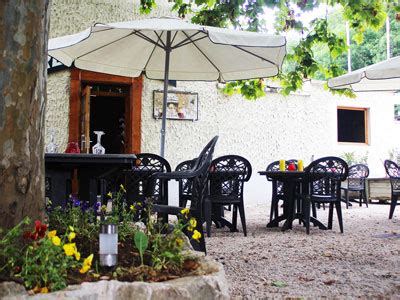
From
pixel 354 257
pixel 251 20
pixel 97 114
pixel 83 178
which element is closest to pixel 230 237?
pixel 354 257

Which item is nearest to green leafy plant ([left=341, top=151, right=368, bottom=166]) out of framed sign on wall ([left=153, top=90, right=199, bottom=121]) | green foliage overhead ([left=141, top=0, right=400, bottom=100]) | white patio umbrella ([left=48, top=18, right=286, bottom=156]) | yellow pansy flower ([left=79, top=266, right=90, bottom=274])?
green foliage overhead ([left=141, top=0, right=400, bottom=100])

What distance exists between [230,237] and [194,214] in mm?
1661

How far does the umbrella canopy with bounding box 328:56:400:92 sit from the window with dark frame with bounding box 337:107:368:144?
4.28 m

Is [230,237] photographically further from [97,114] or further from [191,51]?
[97,114]

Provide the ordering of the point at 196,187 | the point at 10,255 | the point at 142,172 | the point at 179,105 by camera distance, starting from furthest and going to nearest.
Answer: the point at 179,105 → the point at 142,172 → the point at 196,187 → the point at 10,255

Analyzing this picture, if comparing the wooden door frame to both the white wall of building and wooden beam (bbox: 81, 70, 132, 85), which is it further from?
the white wall of building

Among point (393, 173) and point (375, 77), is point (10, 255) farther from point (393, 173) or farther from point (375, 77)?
point (393, 173)

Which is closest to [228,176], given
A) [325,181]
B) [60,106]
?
[325,181]

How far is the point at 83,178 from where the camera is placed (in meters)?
3.66

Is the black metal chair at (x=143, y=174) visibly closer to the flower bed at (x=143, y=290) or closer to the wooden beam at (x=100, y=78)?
the flower bed at (x=143, y=290)

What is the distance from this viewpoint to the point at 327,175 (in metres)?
5.02

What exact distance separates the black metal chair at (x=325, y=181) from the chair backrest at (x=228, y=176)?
693mm

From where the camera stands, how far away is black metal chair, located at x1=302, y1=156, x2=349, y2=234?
5032mm

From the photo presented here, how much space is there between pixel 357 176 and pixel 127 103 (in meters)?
4.72
